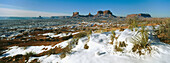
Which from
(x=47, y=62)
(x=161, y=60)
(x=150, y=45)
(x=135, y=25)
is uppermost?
(x=135, y=25)

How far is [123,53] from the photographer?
9.74 ft

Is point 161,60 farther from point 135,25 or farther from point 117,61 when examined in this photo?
point 135,25

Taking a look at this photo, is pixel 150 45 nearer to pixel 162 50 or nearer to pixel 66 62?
pixel 162 50

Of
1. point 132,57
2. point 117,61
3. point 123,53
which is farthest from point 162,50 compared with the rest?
point 117,61

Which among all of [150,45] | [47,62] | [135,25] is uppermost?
[135,25]

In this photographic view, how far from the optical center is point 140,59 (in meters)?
2.47

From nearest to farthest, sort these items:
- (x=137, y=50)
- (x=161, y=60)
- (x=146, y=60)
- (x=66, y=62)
Answer: (x=161, y=60)
(x=146, y=60)
(x=137, y=50)
(x=66, y=62)

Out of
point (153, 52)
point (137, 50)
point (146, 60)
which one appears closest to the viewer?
point (146, 60)

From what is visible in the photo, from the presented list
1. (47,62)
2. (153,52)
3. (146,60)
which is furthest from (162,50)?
(47,62)

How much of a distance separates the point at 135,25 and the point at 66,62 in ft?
16.0

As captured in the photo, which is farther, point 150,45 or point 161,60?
point 150,45

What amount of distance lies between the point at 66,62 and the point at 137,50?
8.36ft

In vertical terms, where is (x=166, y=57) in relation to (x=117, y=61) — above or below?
above

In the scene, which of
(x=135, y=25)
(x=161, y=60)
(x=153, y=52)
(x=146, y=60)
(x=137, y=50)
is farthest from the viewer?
(x=135, y=25)
